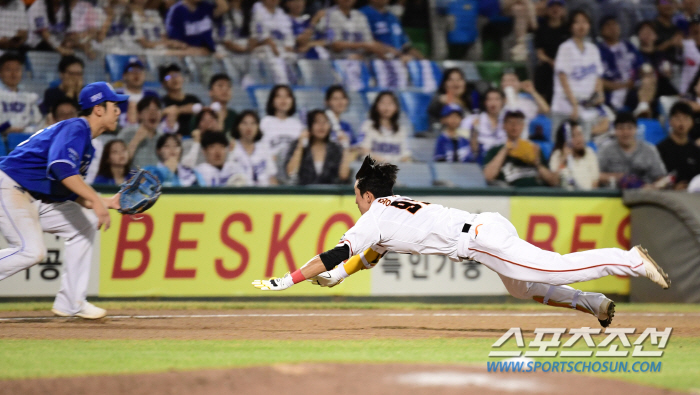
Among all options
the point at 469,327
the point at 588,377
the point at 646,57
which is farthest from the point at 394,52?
the point at 588,377

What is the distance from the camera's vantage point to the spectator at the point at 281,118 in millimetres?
10789

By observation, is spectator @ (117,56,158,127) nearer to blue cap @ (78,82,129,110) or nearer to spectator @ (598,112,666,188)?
blue cap @ (78,82,129,110)

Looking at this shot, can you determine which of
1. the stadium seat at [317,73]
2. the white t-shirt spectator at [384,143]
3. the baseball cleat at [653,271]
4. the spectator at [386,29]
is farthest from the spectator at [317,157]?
the baseball cleat at [653,271]

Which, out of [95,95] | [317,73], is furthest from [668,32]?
[95,95]

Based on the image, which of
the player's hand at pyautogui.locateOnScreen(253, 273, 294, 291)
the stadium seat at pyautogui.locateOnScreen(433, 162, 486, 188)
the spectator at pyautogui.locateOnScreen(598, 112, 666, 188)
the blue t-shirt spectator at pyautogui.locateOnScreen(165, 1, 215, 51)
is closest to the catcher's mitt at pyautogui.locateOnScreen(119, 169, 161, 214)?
the player's hand at pyautogui.locateOnScreen(253, 273, 294, 291)

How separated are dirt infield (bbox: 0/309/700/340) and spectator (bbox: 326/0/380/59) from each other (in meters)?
5.30

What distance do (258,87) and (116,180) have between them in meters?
2.79

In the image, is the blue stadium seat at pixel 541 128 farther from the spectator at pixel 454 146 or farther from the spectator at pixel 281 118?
the spectator at pixel 281 118

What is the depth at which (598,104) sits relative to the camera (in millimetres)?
12633

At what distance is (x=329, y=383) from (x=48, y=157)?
3247 millimetres

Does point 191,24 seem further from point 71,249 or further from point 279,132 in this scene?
point 71,249

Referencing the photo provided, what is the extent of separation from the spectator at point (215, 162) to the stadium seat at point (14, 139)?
2197 mm

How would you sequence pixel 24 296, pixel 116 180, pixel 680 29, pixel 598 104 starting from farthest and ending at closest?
1. pixel 680 29
2. pixel 598 104
3. pixel 116 180
4. pixel 24 296

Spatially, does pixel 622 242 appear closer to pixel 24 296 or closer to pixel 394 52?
pixel 394 52
